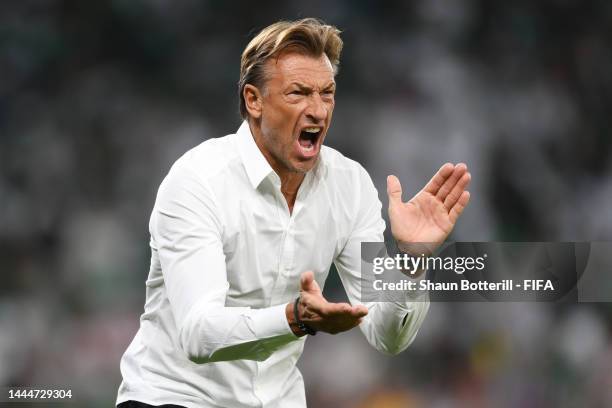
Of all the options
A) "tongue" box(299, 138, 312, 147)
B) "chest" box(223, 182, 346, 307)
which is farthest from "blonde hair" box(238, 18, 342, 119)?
"chest" box(223, 182, 346, 307)

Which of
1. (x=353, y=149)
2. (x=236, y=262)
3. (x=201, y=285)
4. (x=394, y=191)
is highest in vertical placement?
(x=353, y=149)

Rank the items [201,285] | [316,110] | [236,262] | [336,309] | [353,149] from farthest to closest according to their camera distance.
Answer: [353,149], [316,110], [236,262], [201,285], [336,309]

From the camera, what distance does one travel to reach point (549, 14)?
548cm

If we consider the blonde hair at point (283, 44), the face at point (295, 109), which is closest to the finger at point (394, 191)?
the face at point (295, 109)

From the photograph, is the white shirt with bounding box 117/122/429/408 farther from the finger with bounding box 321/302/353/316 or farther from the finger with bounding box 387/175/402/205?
Answer: the finger with bounding box 321/302/353/316

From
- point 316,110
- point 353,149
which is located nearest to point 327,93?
point 316,110

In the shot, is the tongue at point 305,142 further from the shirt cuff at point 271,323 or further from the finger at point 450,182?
the shirt cuff at point 271,323

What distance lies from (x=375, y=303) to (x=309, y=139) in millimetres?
520

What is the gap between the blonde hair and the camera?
2.65 m

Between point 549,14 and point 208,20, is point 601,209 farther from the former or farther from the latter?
point 208,20

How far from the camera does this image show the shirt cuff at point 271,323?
2.11 meters

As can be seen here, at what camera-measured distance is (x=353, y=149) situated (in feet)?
16.8

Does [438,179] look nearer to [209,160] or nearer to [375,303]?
[375,303]

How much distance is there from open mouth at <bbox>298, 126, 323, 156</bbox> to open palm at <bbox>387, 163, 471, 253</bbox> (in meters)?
0.25
